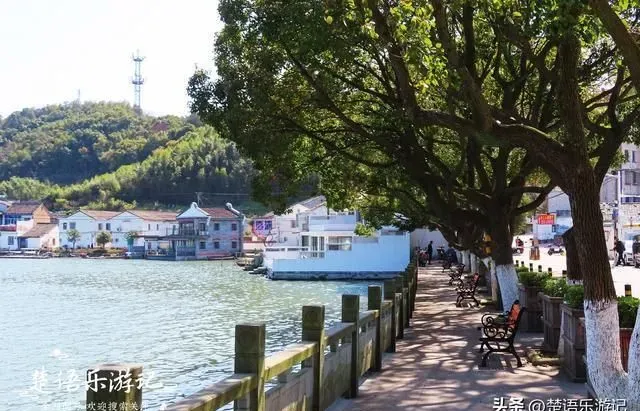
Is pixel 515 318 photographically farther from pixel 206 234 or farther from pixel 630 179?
pixel 206 234

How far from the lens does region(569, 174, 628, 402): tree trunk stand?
6688 mm

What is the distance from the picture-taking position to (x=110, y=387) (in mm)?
3627

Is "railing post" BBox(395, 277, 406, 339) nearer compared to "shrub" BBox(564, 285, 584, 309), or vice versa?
"shrub" BBox(564, 285, 584, 309)

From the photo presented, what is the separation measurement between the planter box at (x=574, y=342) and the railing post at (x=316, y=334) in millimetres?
3733

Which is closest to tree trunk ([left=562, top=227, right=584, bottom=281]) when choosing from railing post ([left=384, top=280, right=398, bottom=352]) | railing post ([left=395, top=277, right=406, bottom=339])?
railing post ([left=384, top=280, right=398, bottom=352])

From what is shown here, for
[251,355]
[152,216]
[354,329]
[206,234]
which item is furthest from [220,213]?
[251,355]

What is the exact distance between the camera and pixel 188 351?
20.0 m

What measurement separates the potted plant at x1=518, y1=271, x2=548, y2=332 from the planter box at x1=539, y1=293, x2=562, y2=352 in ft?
9.77

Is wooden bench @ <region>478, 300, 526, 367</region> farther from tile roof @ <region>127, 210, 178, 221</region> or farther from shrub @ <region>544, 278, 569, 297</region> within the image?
tile roof @ <region>127, 210, 178, 221</region>

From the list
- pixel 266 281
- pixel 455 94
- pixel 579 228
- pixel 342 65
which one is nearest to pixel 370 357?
pixel 455 94

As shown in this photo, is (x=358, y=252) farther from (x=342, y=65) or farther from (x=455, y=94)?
(x=455, y=94)

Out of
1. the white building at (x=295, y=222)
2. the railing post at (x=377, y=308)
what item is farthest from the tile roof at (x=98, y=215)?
the railing post at (x=377, y=308)

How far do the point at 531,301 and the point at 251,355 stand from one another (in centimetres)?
1154

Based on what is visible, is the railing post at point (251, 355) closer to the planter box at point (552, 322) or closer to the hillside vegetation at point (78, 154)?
the planter box at point (552, 322)
